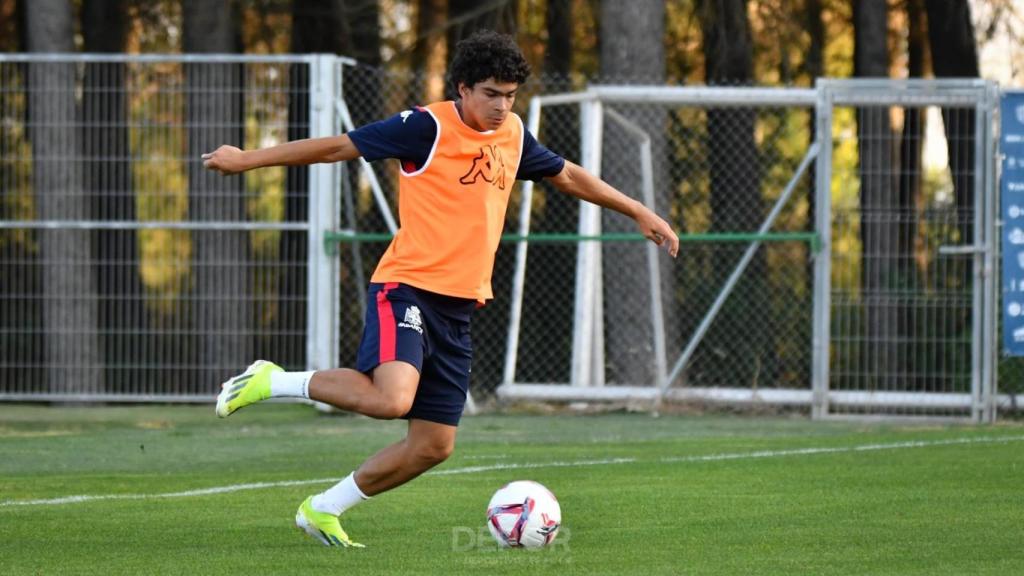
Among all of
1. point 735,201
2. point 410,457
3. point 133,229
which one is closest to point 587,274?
point 133,229

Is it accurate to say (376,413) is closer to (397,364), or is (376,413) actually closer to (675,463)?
(397,364)

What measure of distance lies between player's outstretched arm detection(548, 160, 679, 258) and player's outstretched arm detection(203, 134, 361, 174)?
0.98 metres

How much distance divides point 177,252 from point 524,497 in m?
8.67

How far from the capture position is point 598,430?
12.6 metres

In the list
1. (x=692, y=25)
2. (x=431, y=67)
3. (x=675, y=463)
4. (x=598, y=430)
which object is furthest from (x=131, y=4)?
(x=675, y=463)

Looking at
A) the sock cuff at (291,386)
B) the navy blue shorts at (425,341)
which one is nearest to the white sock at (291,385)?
the sock cuff at (291,386)

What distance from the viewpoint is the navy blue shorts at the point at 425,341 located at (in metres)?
6.57

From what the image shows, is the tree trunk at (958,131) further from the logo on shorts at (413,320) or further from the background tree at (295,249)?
the logo on shorts at (413,320)

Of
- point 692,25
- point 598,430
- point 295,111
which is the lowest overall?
point 598,430

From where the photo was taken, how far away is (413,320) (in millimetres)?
6613

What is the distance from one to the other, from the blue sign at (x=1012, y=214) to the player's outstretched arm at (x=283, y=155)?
7590 millimetres

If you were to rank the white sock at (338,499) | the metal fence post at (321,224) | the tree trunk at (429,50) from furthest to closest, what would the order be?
the tree trunk at (429,50), the metal fence post at (321,224), the white sock at (338,499)

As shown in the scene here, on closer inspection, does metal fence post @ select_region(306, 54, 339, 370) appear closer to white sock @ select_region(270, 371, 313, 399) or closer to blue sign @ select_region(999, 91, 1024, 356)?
blue sign @ select_region(999, 91, 1024, 356)

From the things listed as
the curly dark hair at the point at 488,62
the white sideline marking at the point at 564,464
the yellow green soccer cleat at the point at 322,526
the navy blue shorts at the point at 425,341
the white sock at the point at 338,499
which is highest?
the curly dark hair at the point at 488,62
